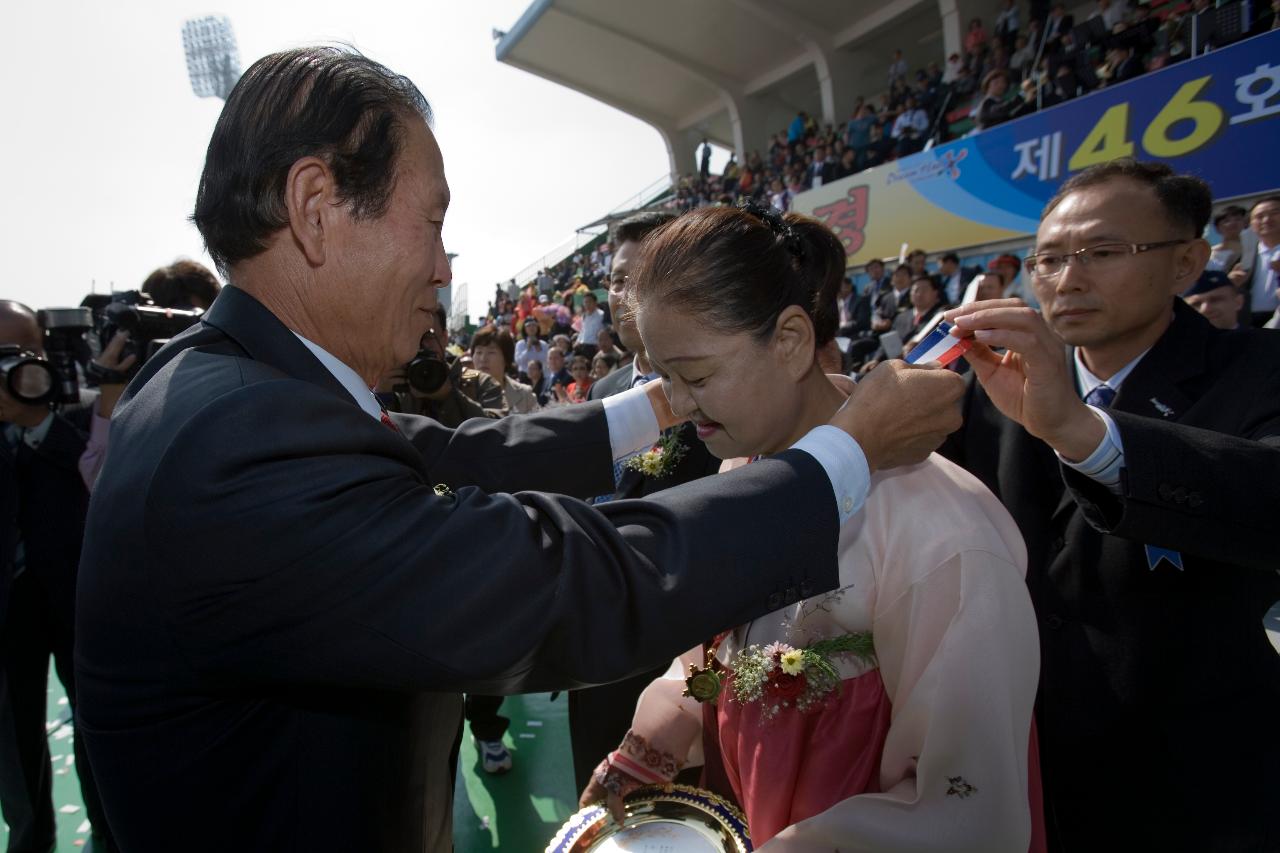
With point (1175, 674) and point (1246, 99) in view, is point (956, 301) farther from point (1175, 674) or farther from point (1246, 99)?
point (1175, 674)

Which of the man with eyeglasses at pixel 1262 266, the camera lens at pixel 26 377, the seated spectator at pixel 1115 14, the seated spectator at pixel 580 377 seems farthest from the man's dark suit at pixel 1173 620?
the seated spectator at pixel 1115 14

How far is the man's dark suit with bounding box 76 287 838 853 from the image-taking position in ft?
2.90

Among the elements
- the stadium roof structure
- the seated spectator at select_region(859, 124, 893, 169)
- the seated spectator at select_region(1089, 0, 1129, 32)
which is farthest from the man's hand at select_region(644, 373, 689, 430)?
the stadium roof structure

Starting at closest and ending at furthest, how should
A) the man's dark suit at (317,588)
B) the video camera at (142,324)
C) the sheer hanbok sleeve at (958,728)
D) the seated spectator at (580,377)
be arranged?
the man's dark suit at (317,588) < the sheer hanbok sleeve at (958,728) < the video camera at (142,324) < the seated spectator at (580,377)

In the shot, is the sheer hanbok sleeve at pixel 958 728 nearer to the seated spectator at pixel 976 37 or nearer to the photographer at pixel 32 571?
the photographer at pixel 32 571

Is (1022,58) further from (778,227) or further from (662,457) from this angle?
(778,227)

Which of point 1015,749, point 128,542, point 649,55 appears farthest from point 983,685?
point 649,55

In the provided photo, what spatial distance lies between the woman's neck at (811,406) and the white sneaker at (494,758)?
2.89 meters

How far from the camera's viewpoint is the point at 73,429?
9.88 ft

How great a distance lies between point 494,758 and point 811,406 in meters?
3.03

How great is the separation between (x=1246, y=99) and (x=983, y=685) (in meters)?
10.1

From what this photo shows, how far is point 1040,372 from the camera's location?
4.61 feet

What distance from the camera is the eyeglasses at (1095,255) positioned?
186cm

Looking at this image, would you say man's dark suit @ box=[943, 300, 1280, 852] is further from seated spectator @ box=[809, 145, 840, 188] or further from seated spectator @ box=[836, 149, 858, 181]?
seated spectator @ box=[809, 145, 840, 188]
